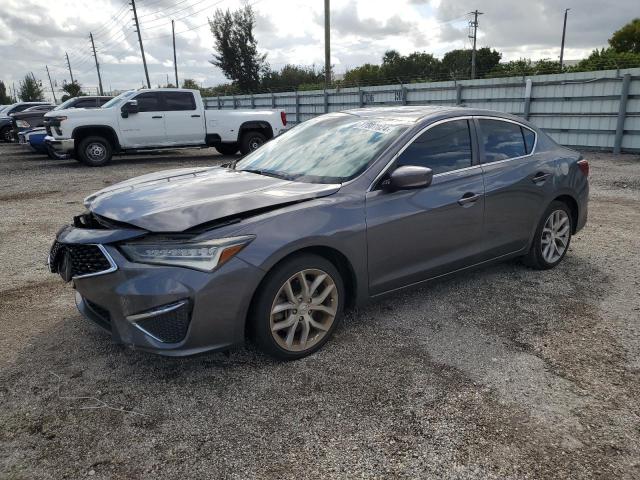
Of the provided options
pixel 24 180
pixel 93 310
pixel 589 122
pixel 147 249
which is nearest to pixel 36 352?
pixel 93 310

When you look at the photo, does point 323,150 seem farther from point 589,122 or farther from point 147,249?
point 589,122

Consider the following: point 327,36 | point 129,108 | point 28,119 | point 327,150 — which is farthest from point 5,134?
point 327,150

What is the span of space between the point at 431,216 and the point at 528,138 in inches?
63.8

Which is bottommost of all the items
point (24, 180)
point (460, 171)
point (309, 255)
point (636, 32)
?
point (24, 180)

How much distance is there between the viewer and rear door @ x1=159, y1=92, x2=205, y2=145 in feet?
45.3

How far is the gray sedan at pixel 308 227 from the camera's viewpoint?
2758mm

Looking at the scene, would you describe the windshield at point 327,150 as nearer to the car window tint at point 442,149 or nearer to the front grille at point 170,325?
the car window tint at point 442,149

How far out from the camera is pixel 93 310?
10.3 ft

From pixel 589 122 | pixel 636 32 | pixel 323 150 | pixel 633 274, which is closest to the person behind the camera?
pixel 323 150

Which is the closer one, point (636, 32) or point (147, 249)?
point (147, 249)

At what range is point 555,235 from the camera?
477cm

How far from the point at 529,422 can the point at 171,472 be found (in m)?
1.79

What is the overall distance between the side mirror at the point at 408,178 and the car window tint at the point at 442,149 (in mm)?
199

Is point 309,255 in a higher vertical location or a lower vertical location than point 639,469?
higher
